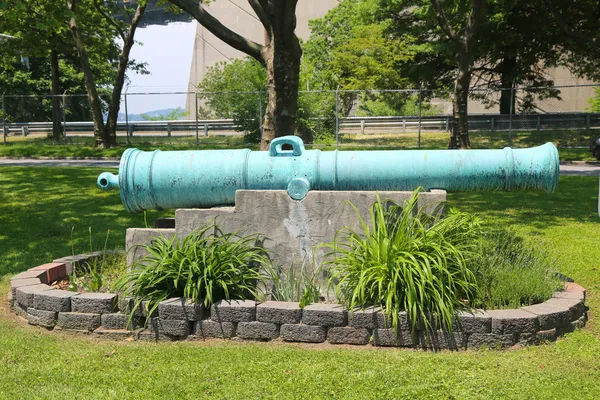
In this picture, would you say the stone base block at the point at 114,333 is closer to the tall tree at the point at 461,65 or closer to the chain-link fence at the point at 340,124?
the tall tree at the point at 461,65

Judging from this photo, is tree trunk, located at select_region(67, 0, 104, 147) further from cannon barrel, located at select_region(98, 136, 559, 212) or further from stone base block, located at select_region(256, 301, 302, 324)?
stone base block, located at select_region(256, 301, 302, 324)

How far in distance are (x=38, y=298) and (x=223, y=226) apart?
1.62m

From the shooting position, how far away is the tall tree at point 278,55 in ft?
33.3

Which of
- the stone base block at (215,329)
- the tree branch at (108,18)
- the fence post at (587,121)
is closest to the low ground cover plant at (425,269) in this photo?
the stone base block at (215,329)

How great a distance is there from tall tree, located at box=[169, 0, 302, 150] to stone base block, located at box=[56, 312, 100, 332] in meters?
5.65

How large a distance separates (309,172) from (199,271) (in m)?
1.26

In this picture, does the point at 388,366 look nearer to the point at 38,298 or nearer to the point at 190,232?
the point at 190,232

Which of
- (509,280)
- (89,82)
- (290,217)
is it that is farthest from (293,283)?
(89,82)

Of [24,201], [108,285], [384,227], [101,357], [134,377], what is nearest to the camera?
[134,377]

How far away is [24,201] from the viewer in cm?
1108

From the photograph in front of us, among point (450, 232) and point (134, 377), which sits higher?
point (450, 232)

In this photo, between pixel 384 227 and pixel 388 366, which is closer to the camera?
pixel 388 366

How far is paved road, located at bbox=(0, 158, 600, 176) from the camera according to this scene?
15.6 meters

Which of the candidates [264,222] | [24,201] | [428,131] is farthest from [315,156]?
[428,131]
